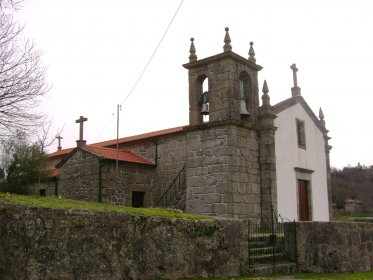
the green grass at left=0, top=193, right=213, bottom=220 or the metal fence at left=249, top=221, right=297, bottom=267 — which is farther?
the metal fence at left=249, top=221, right=297, bottom=267

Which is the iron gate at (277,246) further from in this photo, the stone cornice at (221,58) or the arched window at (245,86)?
the stone cornice at (221,58)

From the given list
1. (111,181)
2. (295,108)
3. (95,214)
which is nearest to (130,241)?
(95,214)

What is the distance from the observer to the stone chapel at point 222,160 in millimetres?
13836

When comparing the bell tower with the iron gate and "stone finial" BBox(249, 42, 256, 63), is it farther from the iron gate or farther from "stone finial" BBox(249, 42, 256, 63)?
the iron gate

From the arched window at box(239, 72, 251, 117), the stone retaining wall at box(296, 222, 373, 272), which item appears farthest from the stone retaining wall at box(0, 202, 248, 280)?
the arched window at box(239, 72, 251, 117)

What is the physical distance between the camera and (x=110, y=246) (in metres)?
6.27

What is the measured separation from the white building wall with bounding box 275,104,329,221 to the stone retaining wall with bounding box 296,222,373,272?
134 inches

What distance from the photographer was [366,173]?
2424 inches

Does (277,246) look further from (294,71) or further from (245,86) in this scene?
(294,71)

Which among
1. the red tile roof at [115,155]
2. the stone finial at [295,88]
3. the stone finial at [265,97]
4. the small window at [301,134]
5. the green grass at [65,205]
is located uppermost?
the stone finial at [295,88]

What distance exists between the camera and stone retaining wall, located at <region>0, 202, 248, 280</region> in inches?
212

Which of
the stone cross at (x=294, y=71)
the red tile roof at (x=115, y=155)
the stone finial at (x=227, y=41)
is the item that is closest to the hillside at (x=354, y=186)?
the stone cross at (x=294, y=71)

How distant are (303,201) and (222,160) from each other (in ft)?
15.6

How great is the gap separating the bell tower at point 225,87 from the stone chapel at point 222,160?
3cm
